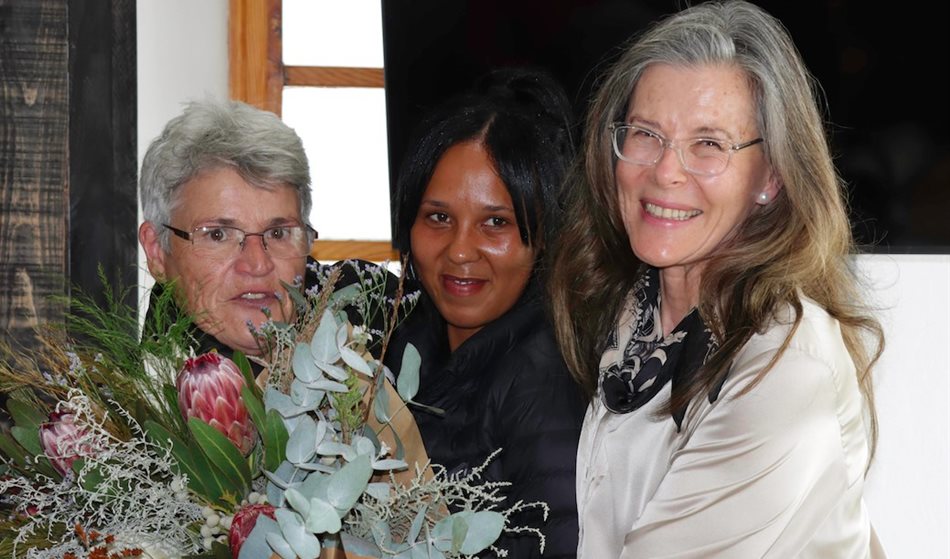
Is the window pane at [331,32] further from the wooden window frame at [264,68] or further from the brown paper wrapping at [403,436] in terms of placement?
the brown paper wrapping at [403,436]

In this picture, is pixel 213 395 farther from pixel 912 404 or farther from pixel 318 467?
pixel 912 404

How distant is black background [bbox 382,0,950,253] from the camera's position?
2.70 metres

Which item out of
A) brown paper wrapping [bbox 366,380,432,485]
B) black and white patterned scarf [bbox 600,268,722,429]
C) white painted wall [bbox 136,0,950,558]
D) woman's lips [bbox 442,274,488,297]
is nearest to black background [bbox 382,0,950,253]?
white painted wall [bbox 136,0,950,558]

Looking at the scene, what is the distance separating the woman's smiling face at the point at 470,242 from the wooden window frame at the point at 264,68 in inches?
43.4

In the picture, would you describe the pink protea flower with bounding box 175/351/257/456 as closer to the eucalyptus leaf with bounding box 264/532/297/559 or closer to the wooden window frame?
the eucalyptus leaf with bounding box 264/532/297/559

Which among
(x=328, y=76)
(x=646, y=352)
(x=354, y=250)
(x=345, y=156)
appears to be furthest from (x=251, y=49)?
(x=646, y=352)

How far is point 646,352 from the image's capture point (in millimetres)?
1534

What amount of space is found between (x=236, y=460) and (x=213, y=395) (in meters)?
0.06

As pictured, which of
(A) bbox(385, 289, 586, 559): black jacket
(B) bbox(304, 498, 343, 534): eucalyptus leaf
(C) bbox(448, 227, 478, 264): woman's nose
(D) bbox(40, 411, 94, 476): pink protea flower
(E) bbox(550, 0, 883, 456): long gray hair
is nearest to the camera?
(B) bbox(304, 498, 343, 534): eucalyptus leaf

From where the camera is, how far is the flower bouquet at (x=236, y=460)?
1021 millimetres

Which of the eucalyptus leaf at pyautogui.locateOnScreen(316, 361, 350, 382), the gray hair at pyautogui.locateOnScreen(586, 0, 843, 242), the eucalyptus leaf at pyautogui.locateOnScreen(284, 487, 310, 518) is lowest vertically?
the eucalyptus leaf at pyautogui.locateOnScreen(284, 487, 310, 518)

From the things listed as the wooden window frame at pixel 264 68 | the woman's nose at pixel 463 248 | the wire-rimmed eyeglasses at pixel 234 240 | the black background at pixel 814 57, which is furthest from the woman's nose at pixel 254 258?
the wooden window frame at pixel 264 68

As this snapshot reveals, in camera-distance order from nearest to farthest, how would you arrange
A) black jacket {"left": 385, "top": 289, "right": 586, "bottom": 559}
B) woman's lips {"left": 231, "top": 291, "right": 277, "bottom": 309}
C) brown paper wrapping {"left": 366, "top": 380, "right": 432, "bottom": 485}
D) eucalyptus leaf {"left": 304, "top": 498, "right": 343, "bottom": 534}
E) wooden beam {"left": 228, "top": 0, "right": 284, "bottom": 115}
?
eucalyptus leaf {"left": 304, "top": 498, "right": 343, "bottom": 534} < brown paper wrapping {"left": 366, "top": 380, "right": 432, "bottom": 485} < black jacket {"left": 385, "top": 289, "right": 586, "bottom": 559} < woman's lips {"left": 231, "top": 291, "right": 277, "bottom": 309} < wooden beam {"left": 228, "top": 0, "right": 284, "bottom": 115}

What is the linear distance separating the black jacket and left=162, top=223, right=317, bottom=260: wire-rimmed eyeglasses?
30cm
